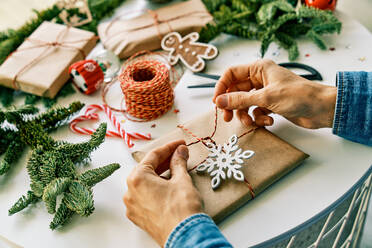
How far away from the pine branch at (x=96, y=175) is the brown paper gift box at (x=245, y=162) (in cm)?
8

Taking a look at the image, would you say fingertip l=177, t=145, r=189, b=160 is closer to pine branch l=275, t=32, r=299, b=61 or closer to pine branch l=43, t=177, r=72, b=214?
pine branch l=43, t=177, r=72, b=214

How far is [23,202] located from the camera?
788 mm

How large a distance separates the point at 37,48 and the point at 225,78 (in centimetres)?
70

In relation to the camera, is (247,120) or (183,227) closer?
(183,227)

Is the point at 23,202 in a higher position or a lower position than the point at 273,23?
lower

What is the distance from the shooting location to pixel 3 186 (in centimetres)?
88

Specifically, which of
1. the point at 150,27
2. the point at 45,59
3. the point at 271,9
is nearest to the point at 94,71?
the point at 45,59

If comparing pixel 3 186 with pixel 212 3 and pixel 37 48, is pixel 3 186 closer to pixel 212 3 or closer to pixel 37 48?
pixel 37 48

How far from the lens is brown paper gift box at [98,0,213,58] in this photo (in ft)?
3.98

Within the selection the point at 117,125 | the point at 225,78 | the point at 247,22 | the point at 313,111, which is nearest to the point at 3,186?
the point at 117,125

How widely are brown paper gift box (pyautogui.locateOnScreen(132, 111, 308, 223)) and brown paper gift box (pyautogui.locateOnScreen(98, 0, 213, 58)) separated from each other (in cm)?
45

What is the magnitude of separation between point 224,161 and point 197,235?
23cm

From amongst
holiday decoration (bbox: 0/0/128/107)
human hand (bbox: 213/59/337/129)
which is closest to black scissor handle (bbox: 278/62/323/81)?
human hand (bbox: 213/59/337/129)

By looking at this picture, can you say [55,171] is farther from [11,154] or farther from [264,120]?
[264,120]
